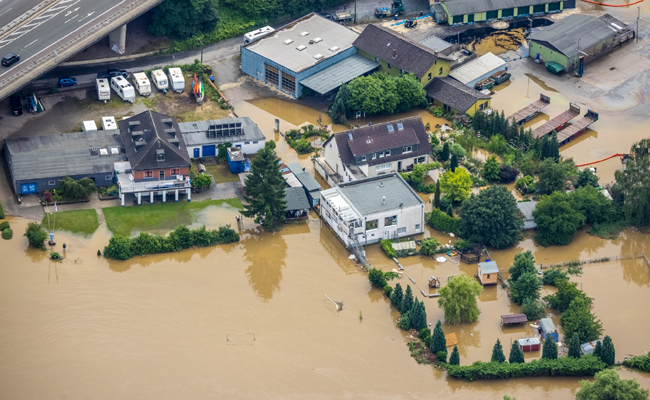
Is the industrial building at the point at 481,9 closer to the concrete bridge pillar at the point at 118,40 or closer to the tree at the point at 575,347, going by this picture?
the concrete bridge pillar at the point at 118,40

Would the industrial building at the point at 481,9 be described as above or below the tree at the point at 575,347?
above

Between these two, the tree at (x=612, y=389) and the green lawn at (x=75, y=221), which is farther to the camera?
the green lawn at (x=75, y=221)

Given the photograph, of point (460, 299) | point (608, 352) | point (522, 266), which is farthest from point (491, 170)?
point (608, 352)

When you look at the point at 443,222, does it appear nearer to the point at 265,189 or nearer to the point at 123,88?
the point at 265,189

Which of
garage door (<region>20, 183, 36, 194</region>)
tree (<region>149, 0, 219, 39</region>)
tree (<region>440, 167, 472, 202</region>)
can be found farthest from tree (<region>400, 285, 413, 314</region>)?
tree (<region>149, 0, 219, 39</region>)

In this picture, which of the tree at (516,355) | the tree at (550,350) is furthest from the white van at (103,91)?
the tree at (550,350)

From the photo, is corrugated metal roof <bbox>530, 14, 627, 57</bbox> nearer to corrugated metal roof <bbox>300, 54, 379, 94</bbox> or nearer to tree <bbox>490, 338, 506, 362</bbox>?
corrugated metal roof <bbox>300, 54, 379, 94</bbox>

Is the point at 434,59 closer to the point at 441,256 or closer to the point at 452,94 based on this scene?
the point at 452,94
